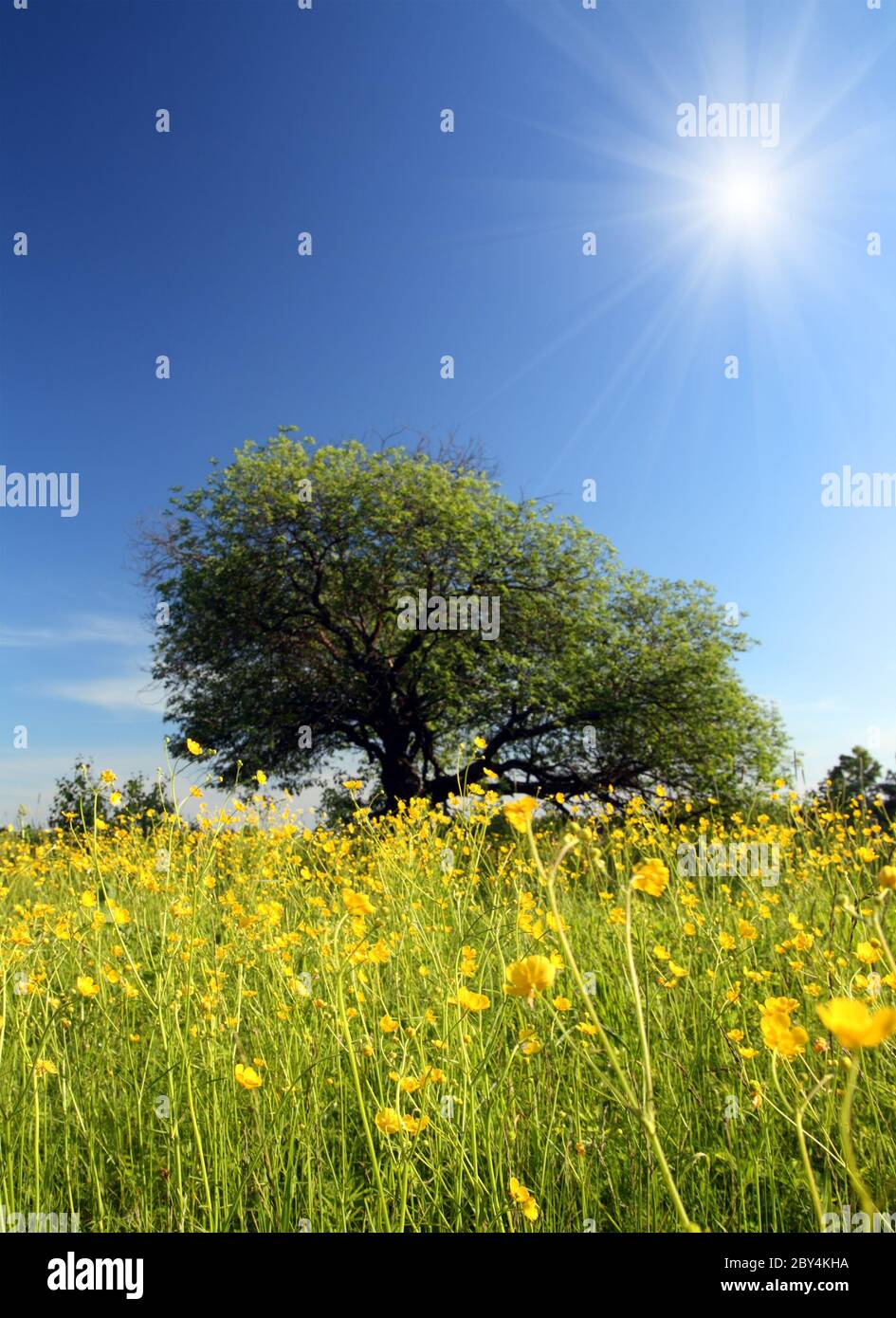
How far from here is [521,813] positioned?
1.20 m

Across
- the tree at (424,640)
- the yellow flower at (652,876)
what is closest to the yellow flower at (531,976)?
the yellow flower at (652,876)


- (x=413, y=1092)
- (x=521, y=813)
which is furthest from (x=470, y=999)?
(x=413, y=1092)

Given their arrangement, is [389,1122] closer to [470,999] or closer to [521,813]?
[470,999]

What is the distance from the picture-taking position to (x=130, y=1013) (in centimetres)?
317

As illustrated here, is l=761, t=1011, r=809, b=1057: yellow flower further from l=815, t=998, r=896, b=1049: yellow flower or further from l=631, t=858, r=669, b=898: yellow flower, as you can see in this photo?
l=815, t=998, r=896, b=1049: yellow flower

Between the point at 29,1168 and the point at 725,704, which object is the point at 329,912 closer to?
the point at 29,1168

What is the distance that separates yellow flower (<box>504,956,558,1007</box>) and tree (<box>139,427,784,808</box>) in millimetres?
14371

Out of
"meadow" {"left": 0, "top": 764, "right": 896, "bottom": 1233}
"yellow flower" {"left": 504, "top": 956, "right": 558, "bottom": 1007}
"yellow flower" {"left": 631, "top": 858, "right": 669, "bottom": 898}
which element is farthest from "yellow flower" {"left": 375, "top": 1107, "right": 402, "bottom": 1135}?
"yellow flower" {"left": 631, "top": 858, "right": 669, "bottom": 898}

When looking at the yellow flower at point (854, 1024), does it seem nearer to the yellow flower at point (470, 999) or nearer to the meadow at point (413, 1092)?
the meadow at point (413, 1092)

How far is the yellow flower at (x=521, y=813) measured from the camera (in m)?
1.17

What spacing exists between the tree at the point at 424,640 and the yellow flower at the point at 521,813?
1421cm

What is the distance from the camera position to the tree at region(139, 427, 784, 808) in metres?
16.0

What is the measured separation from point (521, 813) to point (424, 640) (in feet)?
50.4
